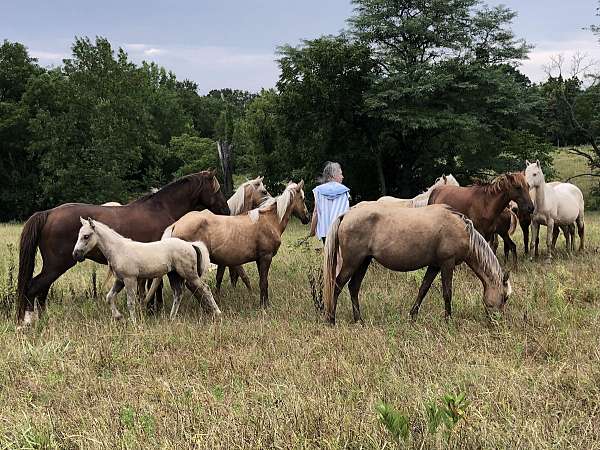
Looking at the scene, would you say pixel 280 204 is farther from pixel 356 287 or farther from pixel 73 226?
pixel 73 226

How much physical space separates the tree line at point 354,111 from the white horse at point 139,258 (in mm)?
17524

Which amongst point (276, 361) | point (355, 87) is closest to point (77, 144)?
point (355, 87)

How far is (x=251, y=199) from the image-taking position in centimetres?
916

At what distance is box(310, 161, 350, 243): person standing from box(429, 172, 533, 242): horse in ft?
8.30

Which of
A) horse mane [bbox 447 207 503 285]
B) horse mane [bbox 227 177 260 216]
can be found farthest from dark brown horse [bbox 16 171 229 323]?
horse mane [bbox 447 207 503 285]

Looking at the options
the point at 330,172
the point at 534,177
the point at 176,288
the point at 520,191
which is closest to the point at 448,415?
the point at 176,288

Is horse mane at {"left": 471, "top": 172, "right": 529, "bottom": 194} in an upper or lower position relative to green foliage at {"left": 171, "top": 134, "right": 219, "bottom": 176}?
lower

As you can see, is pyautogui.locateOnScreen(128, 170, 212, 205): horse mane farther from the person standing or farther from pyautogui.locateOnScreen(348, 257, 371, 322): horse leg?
pyautogui.locateOnScreen(348, 257, 371, 322): horse leg

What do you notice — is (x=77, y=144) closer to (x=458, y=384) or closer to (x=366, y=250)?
(x=366, y=250)

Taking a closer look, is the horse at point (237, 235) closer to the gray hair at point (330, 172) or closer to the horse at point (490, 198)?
the gray hair at point (330, 172)

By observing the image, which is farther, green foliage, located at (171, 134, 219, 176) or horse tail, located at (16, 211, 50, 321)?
green foliage, located at (171, 134, 219, 176)

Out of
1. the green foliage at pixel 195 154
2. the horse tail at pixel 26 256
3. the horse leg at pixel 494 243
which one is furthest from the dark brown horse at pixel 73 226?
the green foliage at pixel 195 154

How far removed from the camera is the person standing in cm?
761

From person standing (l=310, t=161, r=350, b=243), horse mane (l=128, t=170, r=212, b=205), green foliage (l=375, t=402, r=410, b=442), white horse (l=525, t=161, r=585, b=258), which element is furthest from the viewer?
white horse (l=525, t=161, r=585, b=258)
